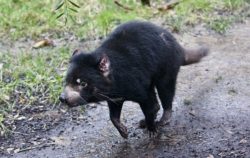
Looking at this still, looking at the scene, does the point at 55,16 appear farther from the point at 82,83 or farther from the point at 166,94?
the point at 82,83

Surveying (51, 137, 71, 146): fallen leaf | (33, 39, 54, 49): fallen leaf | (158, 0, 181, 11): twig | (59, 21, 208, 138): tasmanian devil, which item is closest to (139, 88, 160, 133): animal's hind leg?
(59, 21, 208, 138): tasmanian devil

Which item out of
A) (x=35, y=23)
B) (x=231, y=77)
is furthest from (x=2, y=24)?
(x=231, y=77)

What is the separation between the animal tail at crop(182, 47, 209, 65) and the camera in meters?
4.38

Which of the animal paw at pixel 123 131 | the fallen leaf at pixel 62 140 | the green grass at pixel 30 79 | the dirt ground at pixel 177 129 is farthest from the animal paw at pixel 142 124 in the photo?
the green grass at pixel 30 79

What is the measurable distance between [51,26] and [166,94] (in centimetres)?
290

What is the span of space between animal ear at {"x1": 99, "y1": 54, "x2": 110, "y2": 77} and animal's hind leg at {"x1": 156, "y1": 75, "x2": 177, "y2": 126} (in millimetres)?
572

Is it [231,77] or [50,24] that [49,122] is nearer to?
[231,77]

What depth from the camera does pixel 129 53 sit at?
370 cm

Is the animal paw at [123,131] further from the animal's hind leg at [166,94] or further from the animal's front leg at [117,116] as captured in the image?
the animal's hind leg at [166,94]

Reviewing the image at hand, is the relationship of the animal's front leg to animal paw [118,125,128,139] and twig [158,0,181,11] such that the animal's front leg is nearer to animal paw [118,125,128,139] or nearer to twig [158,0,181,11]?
animal paw [118,125,128,139]

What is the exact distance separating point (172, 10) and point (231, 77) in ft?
7.14

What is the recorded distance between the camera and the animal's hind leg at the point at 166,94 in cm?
390

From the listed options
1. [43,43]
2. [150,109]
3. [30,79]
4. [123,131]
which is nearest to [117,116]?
[123,131]

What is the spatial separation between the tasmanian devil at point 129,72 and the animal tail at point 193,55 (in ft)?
0.86
